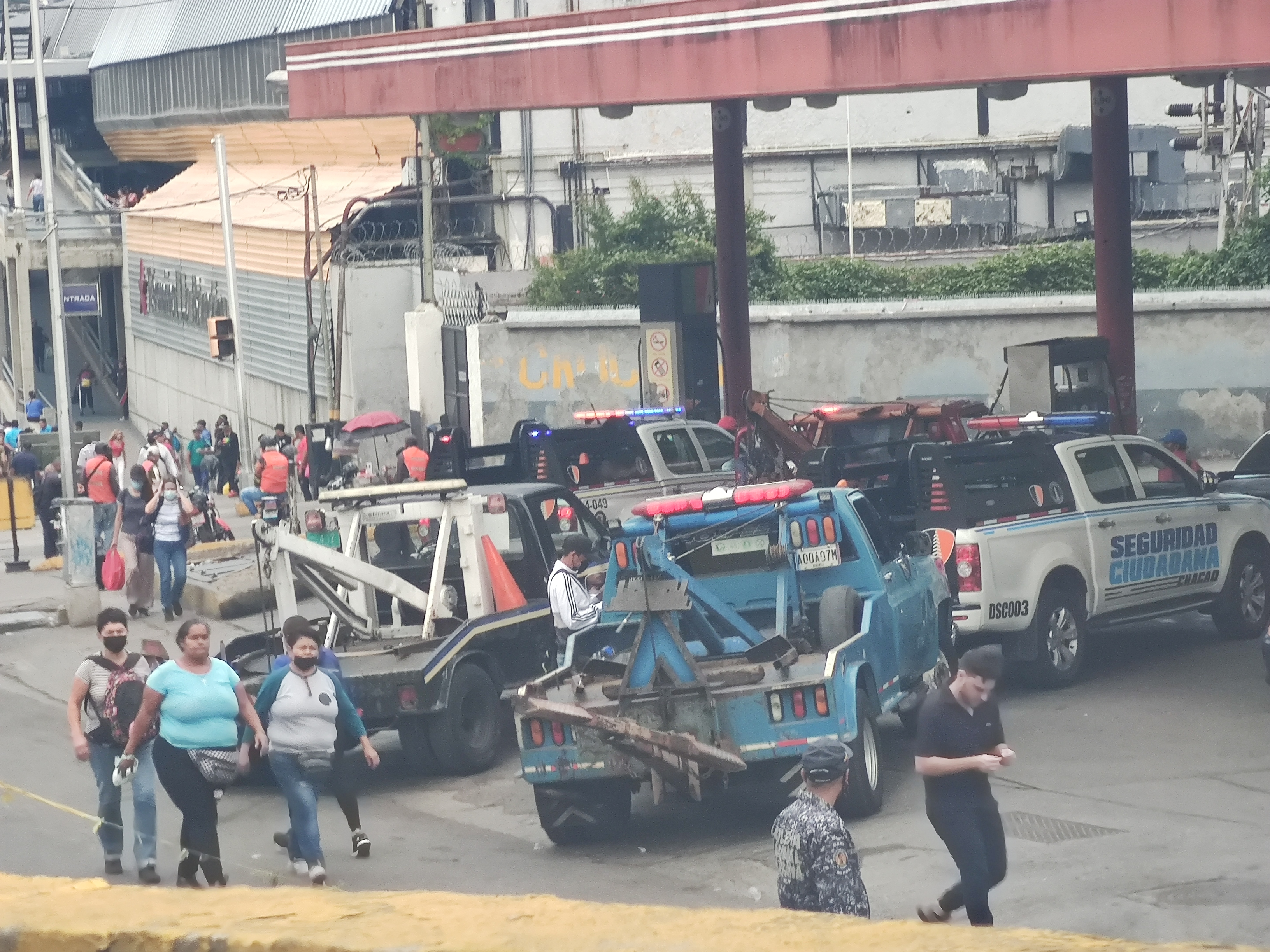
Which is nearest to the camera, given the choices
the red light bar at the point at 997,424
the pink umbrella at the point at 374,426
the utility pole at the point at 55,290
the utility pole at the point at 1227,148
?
the red light bar at the point at 997,424

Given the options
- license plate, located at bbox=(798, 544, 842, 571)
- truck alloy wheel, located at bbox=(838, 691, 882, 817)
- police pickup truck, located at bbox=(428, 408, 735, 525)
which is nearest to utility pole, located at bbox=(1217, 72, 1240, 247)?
police pickup truck, located at bbox=(428, 408, 735, 525)

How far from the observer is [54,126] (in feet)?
205

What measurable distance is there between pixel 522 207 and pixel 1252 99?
13.1m

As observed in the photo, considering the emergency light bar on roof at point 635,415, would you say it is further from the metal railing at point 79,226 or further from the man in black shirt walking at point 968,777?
the metal railing at point 79,226

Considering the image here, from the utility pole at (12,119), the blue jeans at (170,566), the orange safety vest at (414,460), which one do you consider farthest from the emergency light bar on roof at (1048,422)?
the utility pole at (12,119)

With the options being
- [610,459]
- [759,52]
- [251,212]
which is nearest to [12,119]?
[251,212]

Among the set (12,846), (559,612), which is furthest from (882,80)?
(12,846)

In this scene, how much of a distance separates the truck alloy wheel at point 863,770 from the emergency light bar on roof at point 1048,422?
6.01m

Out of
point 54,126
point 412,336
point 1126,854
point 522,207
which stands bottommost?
point 1126,854

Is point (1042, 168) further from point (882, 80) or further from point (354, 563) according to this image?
point (354, 563)

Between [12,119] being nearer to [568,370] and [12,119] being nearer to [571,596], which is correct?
[568,370]

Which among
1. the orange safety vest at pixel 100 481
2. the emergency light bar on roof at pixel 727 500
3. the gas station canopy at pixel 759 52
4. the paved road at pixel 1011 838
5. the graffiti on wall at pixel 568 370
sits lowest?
the paved road at pixel 1011 838

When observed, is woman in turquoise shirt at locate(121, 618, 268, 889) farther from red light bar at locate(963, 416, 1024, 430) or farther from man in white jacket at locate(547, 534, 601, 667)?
red light bar at locate(963, 416, 1024, 430)

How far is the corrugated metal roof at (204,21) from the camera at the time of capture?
4175 cm
